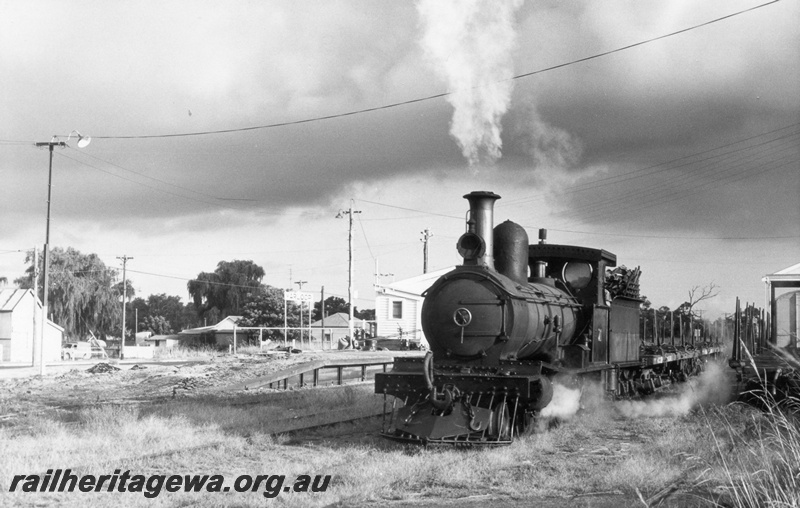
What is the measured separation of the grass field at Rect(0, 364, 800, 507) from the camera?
6984 millimetres

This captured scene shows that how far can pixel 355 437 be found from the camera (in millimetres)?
11500

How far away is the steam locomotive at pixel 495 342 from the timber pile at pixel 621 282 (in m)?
1.22

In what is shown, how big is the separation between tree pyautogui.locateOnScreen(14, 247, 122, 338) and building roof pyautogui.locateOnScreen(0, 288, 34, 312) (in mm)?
10989

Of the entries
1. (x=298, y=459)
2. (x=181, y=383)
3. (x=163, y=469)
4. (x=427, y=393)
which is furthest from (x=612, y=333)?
(x=181, y=383)

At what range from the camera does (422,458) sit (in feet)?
30.7

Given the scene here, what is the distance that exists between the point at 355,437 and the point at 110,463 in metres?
3.70

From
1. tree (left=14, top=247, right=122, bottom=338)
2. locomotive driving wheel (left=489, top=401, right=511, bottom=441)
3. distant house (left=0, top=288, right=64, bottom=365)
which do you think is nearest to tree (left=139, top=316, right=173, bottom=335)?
tree (left=14, top=247, right=122, bottom=338)

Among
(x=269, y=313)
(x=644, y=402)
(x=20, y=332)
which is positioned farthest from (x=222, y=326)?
(x=644, y=402)

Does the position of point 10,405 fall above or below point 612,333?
below

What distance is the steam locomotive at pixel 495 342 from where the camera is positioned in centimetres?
1017

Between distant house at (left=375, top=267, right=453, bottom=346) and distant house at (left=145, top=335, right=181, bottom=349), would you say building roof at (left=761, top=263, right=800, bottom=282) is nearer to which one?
distant house at (left=375, top=267, right=453, bottom=346)

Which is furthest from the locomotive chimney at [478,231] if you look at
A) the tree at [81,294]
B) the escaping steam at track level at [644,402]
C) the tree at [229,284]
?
the tree at [229,284]

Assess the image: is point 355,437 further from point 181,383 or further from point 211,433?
point 181,383

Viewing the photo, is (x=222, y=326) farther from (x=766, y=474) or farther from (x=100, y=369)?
(x=766, y=474)
